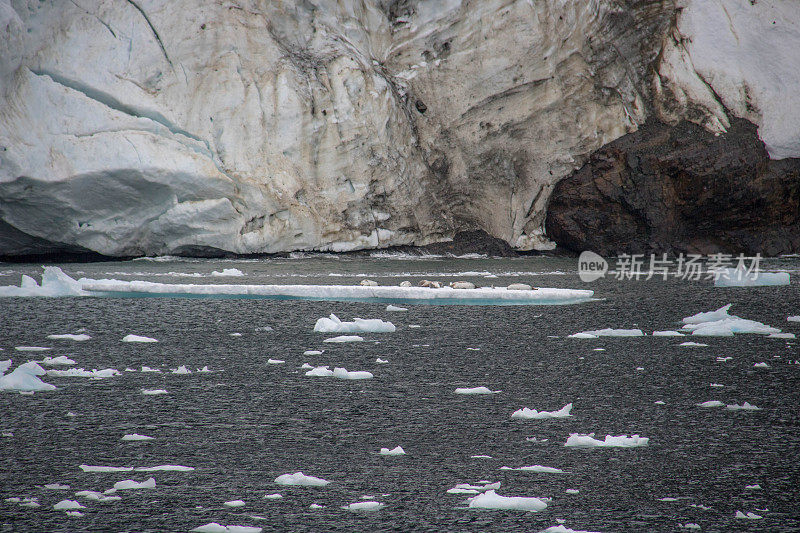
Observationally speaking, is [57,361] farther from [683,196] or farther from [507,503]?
[683,196]

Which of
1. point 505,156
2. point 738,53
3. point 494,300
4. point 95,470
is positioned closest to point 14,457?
point 95,470

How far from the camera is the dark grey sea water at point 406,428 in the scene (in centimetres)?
187

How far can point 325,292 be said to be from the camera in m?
7.30

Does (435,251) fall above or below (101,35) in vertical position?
below

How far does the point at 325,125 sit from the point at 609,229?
6.92 meters

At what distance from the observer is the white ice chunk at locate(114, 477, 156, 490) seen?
6.58 feet

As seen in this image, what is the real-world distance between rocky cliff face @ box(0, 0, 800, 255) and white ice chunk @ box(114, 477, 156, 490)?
12.3 meters

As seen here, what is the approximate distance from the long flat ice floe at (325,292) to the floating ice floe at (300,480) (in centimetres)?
499

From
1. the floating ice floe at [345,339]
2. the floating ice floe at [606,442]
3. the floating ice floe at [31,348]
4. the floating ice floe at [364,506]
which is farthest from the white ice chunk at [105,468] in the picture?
the floating ice floe at [345,339]

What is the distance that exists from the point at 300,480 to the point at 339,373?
152cm

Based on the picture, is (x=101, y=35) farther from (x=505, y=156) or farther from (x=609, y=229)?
(x=609, y=229)

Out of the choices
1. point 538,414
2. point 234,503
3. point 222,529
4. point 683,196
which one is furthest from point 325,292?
point 683,196

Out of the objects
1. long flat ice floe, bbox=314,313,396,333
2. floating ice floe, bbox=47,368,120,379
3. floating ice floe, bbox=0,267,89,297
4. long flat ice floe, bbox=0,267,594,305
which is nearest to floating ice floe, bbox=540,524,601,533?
floating ice floe, bbox=47,368,120,379

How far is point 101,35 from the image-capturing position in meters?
14.0
